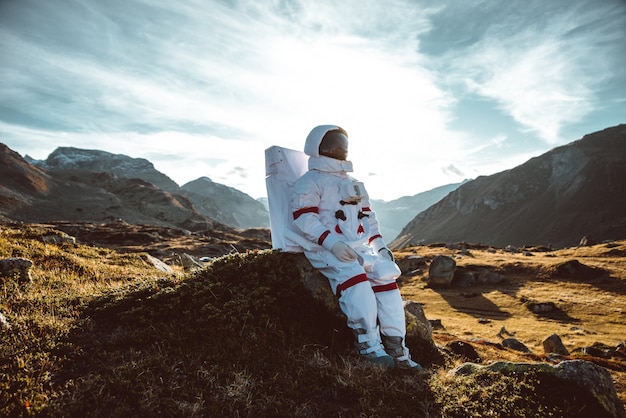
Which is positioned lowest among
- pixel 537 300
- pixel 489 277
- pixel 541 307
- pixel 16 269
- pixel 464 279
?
pixel 541 307

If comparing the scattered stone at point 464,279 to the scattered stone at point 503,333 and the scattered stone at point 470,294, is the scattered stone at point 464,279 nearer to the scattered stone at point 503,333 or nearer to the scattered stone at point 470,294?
the scattered stone at point 470,294

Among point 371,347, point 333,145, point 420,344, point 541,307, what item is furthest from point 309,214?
point 541,307

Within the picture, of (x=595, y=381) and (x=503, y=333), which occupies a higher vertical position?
(x=595, y=381)

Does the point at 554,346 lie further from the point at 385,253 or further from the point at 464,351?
the point at 385,253

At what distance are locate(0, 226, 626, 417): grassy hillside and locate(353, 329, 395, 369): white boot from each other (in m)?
0.30

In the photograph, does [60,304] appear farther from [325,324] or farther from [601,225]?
[601,225]

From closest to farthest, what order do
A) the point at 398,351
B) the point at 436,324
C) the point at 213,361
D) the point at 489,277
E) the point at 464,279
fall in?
the point at 213,361, the point at 398,351, the point at 436,324, the point at 489,277, the point at 464,279

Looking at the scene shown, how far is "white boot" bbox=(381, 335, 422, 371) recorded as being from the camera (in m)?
6.08

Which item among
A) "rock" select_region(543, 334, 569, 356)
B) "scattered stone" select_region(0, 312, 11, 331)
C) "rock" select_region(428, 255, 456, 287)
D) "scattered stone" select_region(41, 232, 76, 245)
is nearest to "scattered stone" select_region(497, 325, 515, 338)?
"rock" select_region(543, 334, 569, 356)

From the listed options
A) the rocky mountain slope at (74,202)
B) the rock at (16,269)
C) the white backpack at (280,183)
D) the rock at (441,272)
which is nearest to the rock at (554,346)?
the white backpack at (280,183)

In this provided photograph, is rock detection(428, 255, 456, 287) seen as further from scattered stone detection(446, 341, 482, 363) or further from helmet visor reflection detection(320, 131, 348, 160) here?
helmet visor reflection detection(320, 131, 348, 160)

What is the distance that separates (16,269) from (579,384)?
10.1m

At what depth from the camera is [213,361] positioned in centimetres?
477

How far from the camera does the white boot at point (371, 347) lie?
18.9ft
